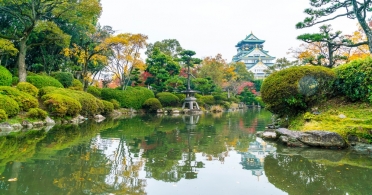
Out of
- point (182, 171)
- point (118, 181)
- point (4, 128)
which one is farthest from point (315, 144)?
point (4, 128)

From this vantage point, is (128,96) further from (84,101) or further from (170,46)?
(170,46)

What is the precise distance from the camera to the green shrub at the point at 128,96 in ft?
74.4

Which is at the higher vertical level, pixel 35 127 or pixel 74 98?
pixel 74 98

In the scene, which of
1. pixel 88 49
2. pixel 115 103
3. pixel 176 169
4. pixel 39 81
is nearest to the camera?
pixel 176 169

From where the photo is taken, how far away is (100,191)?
343 cm

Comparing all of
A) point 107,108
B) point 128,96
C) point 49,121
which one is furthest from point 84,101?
point 128,96

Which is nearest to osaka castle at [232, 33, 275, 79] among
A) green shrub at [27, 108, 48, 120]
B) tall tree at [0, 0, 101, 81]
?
tall tree at [0, 0, 101, 81]

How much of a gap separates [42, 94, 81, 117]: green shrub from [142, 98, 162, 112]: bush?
10424 mm

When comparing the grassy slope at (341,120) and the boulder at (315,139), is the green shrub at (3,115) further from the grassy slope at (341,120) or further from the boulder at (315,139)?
the grassy slope at (341,120)

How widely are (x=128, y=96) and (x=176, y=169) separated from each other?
19269 mm

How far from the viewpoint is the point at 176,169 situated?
15.1 ft

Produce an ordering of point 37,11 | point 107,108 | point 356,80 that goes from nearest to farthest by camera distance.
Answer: point 356,80, point 37,11, point 107,108

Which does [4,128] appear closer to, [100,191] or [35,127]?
[35,127]

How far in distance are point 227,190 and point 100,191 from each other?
1.61 meters
